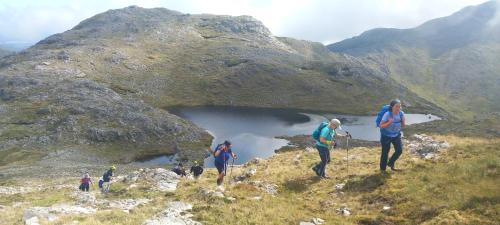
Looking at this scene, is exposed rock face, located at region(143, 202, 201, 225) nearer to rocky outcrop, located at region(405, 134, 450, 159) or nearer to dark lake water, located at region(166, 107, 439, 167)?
rocky outcrop, located at region(405, 134, 450, 159)

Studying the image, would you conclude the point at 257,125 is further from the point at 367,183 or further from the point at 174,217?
the point at 174,217

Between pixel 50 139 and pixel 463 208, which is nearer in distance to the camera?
pixel 463 208

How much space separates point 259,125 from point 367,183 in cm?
11972

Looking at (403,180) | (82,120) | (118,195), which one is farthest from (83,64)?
(403,180)

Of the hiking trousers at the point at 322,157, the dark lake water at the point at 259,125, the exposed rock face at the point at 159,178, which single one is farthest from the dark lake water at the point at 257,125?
the hiking trousers at the point at 322,157

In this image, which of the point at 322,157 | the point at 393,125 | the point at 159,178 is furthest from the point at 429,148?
the point at 159,178

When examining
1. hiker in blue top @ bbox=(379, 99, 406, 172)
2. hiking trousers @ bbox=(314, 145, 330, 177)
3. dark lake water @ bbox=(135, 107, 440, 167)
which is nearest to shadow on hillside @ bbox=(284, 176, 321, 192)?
hiking trousers @ bbox=(314, 145, 330, 177)

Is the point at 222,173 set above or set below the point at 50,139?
above

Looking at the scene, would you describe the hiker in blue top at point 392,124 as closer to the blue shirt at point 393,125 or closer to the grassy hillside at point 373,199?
the blue shirt at point 393,125

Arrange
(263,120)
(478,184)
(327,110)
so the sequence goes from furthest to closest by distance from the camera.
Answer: (327,110) < (263,120) < (478,184)

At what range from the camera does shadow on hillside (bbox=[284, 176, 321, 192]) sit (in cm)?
2236

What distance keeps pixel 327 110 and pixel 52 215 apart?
6860 inches

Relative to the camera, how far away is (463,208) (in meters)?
15.3

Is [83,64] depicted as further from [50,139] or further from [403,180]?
[403,180]
